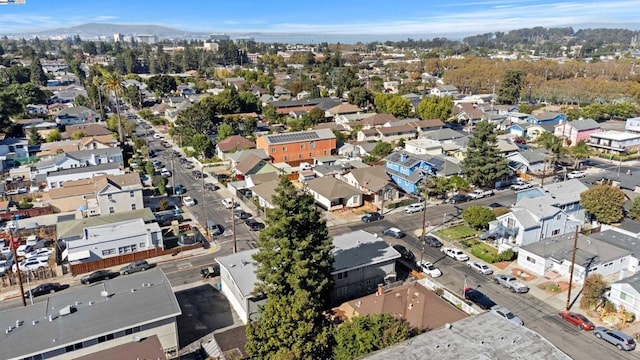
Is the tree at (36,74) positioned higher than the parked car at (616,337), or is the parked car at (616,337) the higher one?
the tree at (36,74)

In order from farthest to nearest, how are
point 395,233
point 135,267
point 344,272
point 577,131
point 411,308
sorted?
point 577,131 < point 395,233 < point 135,267 < point 344,272 < point 411,308

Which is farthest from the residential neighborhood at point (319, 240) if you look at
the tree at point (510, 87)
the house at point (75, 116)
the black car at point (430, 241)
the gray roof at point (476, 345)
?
the tree at point (510, 87)

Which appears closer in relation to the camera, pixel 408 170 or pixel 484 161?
pixel 484 161

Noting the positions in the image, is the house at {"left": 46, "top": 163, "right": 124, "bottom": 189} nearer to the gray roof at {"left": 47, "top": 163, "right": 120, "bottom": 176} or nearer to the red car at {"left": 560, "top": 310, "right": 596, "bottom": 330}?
the gray roof at {"left": 47, "top": 163, "right": 120, "bottom": 176}

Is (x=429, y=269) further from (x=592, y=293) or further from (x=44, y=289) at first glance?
(x=44, y=289)

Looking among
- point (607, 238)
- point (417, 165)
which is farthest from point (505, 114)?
point (607, 238)

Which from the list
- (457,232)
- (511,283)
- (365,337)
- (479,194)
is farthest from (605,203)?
(365,337)

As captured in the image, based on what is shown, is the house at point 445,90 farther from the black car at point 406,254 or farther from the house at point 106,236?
the house at point 106,236
